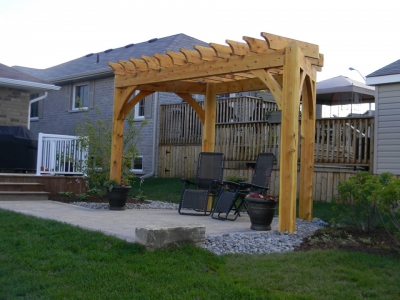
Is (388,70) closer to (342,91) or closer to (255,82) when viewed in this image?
(255,82)

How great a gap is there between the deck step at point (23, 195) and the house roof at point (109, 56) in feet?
24.8

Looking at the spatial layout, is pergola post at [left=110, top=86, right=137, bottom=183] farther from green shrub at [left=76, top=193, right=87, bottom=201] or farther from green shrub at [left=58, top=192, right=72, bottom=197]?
green shrub at [left=58, top=192, right=72, bottom=197]

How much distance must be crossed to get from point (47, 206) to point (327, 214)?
5.13 metres

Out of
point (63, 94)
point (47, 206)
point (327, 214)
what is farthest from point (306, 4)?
point (63, 94)

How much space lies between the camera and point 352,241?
579cm

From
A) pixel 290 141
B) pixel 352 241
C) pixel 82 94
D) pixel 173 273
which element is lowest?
pixel 173 273

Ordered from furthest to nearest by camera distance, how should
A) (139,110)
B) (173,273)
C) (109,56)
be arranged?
(109,56) → (139,110) → (173,273)

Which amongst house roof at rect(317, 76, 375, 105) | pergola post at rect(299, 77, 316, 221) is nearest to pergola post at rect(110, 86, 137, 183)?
pergola post at rect(299, 77, 316, 221)

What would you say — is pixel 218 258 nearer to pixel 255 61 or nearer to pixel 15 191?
pixel 255 61

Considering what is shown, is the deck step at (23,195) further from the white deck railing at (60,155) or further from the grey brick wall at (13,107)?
the grey brick wall at (13,107)

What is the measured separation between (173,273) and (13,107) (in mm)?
11086

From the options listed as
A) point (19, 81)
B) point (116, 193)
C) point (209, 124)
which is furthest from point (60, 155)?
point (209, 124)

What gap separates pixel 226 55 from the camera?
7590mm

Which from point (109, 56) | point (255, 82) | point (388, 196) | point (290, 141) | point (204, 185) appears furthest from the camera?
point (109, 56)
